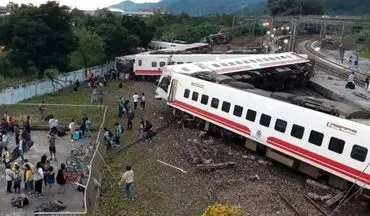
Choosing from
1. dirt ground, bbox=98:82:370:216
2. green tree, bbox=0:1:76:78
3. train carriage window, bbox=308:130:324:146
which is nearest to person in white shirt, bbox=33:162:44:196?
dirt ground, bbox=98:82:370:216

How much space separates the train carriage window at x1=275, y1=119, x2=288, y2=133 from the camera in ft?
61.7

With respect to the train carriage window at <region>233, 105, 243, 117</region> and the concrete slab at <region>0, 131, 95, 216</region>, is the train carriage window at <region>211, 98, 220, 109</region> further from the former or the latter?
the concrete slab at <region>0, 131, 95, 216</region>

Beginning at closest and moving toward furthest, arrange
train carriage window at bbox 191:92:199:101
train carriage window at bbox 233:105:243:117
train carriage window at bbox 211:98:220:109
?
train carriage window at bbox 233:105:243:117, train carriage window at bbox 211:98:220:109, train carriage window at bbox 191:92:199:101

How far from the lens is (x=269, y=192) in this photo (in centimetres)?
1680

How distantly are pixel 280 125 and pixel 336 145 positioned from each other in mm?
2882

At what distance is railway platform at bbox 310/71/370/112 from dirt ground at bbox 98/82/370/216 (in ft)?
38.2

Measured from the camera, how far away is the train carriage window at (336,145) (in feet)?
53.7

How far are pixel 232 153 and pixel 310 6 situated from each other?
89.2 m

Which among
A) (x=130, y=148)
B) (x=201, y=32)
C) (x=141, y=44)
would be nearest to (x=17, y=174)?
(x=130, y=148)

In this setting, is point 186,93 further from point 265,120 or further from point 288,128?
point 288,128

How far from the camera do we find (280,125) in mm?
18984

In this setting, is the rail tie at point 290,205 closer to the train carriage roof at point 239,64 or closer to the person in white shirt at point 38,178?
the person in white shirt at point 38,178

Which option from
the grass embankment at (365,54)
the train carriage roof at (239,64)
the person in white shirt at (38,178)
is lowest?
the person in white shirt at (38,178)

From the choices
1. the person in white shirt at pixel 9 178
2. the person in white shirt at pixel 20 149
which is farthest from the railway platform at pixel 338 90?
the person in white shirt at pixel 9 178
